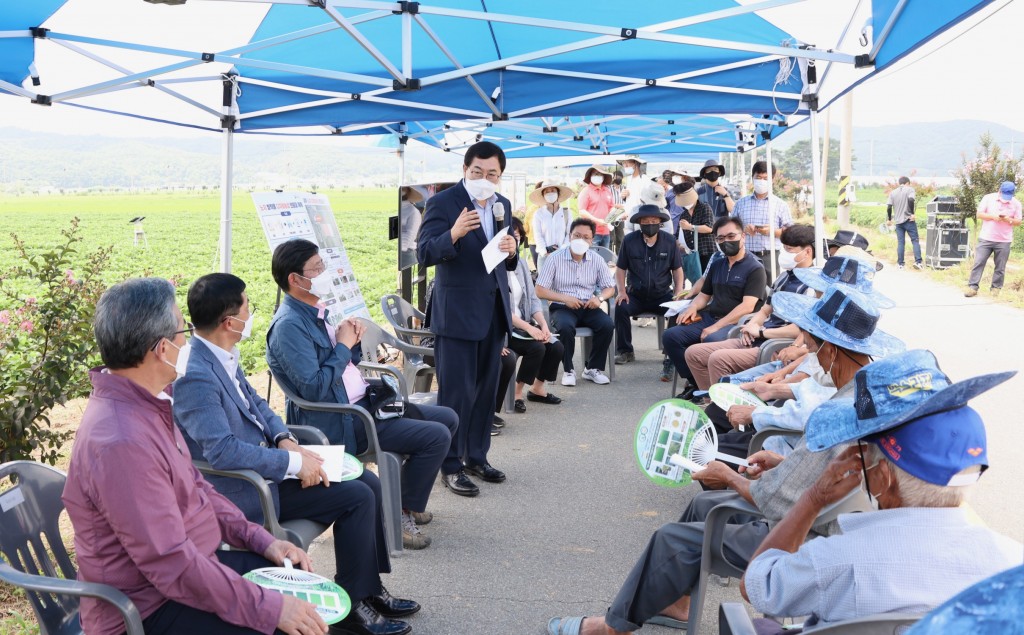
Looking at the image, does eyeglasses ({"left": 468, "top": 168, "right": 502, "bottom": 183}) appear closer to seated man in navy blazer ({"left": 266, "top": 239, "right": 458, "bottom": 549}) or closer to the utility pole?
seated man in navy blazer ({"left": 266, "top": 239, "right": 458, "bottom": 549})

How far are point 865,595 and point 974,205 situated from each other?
20661 mm

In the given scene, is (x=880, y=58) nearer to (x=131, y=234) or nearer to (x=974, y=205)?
(x=974, y=205)

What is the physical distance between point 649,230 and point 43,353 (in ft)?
17.7

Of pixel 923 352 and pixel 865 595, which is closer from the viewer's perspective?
pixel 865 595

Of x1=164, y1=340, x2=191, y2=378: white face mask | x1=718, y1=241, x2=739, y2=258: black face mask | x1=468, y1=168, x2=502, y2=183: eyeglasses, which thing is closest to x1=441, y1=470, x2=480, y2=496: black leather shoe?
x1=468, y1=168, x2=502, y2=183: eyeglasses

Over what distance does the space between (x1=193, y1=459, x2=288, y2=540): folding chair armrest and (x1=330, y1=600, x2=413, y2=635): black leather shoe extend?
46 centimetres

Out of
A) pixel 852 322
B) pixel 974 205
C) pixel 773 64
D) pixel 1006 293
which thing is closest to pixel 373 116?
pixel 773 64

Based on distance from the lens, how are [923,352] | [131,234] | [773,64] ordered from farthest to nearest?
[131,234] → [773,64] → [923,352]

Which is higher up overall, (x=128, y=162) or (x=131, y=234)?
(x=128, y=162)

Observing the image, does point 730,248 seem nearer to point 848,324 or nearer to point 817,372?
point 817,372

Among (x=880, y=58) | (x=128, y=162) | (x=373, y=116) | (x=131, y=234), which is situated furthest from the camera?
(x=128, y=162)

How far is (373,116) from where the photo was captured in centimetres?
666

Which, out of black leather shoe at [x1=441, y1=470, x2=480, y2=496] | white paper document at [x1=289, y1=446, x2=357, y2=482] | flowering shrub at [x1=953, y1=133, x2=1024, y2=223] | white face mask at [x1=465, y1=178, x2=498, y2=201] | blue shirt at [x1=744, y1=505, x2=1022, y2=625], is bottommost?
black leather shoe at [x1=441, y1=470, x2=480, y2=496]

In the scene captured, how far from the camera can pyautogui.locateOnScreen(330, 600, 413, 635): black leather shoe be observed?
318 cm
